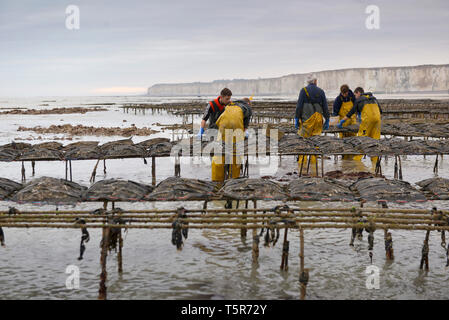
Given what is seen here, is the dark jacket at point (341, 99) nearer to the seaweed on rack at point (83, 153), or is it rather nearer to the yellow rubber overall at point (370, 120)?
the yellow rubber overall at point (370, 120)

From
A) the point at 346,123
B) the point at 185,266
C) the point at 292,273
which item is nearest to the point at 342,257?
the point at 292,273

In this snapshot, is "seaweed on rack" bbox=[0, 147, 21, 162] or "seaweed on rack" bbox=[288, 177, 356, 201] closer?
"seaweed on rack" bbox=[288, 177, 356, 201]

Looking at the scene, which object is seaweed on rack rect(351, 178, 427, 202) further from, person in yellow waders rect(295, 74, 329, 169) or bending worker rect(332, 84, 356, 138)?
bending worker rect(332, 84, 356, 138)

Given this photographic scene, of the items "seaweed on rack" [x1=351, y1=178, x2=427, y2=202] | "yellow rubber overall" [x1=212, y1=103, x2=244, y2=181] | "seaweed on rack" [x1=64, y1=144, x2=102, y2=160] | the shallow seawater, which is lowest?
the shallow seawater

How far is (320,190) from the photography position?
7176 millimetres

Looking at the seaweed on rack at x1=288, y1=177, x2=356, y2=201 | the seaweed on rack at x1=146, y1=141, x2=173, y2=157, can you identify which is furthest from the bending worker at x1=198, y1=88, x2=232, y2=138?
the seaweed on rack at x1=288, y1=177, x2=356, y2=201

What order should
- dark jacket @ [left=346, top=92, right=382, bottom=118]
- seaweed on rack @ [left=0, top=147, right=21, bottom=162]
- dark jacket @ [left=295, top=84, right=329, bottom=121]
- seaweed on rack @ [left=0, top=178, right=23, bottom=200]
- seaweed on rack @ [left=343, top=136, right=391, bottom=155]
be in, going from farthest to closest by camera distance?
dark jacket @ [left=346, top=92, right=382, bottom=118]
dark jacket @ [left=295, top=84, right=329, bottom=121]
seaweed on rack @ [left=343, top=136, right=391, bottom=155]
seaweed on rack @ [left=0, top=147, right=21, bottom=162]
seaweed on rack @ [left=0, top=178, right=23, bottom=200]

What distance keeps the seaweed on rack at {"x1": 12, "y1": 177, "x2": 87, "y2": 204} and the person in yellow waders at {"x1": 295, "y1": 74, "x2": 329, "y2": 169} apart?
710cm

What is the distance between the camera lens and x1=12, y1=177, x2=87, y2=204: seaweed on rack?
23.2 feet

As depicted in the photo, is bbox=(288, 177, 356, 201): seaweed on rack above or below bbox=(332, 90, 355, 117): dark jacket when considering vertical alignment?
below

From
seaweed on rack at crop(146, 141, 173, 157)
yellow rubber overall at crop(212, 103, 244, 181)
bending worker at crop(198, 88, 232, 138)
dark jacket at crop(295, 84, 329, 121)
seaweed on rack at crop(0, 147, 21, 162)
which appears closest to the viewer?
yellow rubber overall at crop(212, 103, 244, 181)

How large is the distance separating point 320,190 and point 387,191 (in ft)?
3.53

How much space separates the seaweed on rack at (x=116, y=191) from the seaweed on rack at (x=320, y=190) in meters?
2.55
